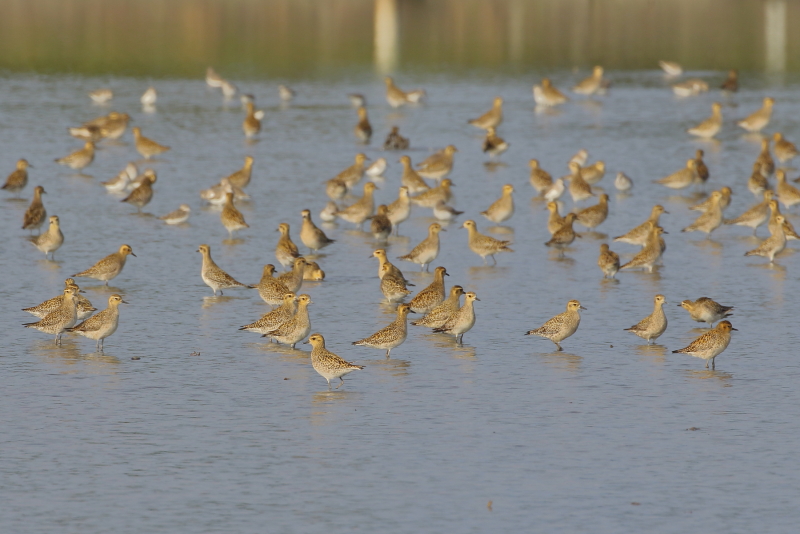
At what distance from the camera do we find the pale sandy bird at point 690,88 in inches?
2117

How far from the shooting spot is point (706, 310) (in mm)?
19781

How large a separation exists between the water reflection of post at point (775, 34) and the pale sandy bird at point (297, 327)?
48012 mm

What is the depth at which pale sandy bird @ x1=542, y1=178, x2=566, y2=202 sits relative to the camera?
32.0 m

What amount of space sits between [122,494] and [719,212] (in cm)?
1782

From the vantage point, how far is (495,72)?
203 feet

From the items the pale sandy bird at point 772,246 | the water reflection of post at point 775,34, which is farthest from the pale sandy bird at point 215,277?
the water reflection of post at point 775,34

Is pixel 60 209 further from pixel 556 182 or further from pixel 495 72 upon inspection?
pixel 495 72

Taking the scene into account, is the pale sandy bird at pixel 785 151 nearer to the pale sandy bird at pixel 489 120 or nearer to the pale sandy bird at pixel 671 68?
the pale sandy bird at pixel 489 120

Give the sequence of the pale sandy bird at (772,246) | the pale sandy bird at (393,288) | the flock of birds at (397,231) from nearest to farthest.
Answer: the flock of birds at (397,231) < the pale sandy bird at (393,288) < the pale sandy bird at (772,246)

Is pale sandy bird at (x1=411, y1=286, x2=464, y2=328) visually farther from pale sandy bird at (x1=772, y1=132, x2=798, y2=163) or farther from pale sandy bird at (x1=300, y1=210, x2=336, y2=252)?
pale sandy bird at (x1=772, y1=132, x2=798, y2=163)

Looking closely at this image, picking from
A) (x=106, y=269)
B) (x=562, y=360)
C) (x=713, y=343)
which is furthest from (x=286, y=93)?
(x=713, y=343)

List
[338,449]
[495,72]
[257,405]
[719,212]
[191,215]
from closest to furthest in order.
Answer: [338,449] → [257,405] → [719,212] → [191,215] → [495,72]

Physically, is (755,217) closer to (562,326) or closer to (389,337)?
(562,326)

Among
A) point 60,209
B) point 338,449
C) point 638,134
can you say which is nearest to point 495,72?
point 638,134
